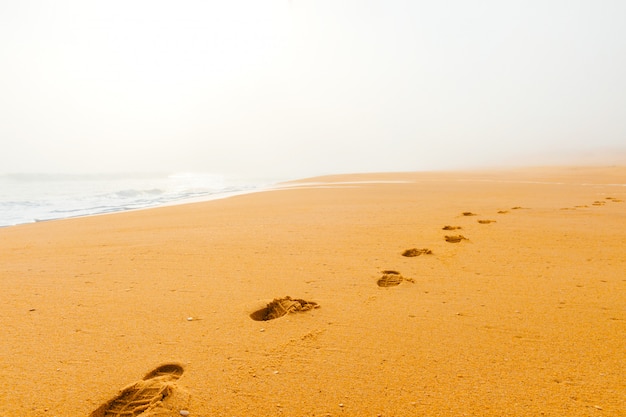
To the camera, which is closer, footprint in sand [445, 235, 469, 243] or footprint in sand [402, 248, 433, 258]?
footprint in sand [402, 248, 433, 258]

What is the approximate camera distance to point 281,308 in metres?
2.10

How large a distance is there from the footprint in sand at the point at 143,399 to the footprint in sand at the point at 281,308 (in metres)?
0.64

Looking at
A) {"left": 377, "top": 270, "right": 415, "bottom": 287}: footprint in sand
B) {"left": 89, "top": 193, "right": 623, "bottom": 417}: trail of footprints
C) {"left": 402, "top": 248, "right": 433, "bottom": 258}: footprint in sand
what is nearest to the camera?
{"left": 89, "top": 193, "right": 623, "bottom": 417}: trail of footprints

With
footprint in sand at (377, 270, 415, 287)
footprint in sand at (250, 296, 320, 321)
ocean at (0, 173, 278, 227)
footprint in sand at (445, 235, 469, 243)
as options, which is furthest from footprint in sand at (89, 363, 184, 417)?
ocean at (0, 173, 278, 227)

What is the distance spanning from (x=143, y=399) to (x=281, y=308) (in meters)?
0.91

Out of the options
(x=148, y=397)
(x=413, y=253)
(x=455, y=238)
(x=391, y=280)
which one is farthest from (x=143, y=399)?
(x=455, y=238)

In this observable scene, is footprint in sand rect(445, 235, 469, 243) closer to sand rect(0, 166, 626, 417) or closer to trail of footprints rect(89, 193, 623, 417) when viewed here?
sand rect(0, 166, 626, 417)

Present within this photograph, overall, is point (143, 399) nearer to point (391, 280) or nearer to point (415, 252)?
point (391, 280)

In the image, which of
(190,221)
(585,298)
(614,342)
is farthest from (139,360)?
(190,221)

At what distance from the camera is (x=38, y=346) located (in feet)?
5.65

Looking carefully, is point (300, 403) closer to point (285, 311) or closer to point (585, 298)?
point (285, 311)

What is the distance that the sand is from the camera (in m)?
1.31

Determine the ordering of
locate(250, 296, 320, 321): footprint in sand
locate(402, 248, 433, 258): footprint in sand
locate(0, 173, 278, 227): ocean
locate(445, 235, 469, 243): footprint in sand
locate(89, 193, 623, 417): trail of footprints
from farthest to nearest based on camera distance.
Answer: locate(0, 173, 278, 227): ocean
locate(445, 235, 469, 243): footprint in sand
locate(402, 248, 433, 258): footprint in sand
locate(250, 296, 320, 321): footprint in sand
locate(89, 193, 623, 417): trail of footprints

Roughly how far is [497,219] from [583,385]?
12.0ft
